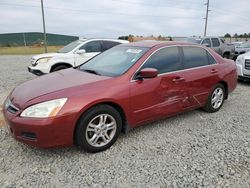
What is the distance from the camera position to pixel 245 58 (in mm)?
7633

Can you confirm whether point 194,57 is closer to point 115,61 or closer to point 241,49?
point 115,61

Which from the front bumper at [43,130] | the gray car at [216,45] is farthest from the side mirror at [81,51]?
the gray car at [216,45]

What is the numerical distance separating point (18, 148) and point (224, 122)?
362 cm

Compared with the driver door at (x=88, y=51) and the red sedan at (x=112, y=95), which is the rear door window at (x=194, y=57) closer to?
the red sedan at (x=112, y=95)

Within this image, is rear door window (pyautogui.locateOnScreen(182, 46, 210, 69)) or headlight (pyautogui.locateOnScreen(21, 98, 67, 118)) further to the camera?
rear door window (pyautogui.locateOnScreen(182, 46, 210, 69))

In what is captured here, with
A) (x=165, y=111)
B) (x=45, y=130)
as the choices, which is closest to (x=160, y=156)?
(x=165, y=111)

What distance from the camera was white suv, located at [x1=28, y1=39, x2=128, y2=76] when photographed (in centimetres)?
770

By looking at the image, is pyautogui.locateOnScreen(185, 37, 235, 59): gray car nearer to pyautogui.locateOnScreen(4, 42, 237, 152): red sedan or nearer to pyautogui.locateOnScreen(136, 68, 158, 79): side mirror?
pyautogui.locateOnScreen(4, 42, 237, 152): red sedan

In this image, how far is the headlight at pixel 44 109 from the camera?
2.87 metres

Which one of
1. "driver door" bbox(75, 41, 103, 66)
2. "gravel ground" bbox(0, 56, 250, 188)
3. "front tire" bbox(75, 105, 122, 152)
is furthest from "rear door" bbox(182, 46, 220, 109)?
"driver door" bbox(75, 41, 103, 66)

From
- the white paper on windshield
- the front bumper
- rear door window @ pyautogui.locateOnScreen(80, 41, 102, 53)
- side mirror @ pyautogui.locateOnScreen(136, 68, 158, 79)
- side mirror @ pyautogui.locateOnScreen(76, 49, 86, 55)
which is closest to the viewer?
the front bumper

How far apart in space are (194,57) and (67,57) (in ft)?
15.6

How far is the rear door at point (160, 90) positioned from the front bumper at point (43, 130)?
1040 mm

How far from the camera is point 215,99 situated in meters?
4.98
